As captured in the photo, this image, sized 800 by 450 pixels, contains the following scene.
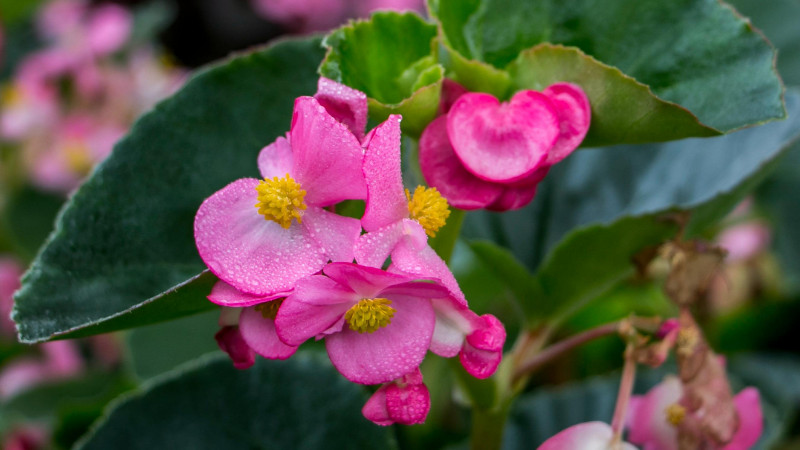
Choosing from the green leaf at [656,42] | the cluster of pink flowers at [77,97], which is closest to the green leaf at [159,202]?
the green leaf at [656,42]

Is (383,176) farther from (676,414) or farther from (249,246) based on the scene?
(676,414)

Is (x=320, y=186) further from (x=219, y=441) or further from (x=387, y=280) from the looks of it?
(x=219, y=441)

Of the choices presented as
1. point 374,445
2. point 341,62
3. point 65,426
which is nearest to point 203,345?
point 65,426

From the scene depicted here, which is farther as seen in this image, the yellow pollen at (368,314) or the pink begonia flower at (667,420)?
the pink begonia flower at (667,420)

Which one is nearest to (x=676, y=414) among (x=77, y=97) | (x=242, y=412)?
(x=242, y=412)

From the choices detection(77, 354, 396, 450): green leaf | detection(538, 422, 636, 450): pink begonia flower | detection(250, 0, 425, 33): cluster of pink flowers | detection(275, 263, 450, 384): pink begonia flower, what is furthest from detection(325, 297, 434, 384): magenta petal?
detection(250, 0, 425, 33): cluster of pink flowers

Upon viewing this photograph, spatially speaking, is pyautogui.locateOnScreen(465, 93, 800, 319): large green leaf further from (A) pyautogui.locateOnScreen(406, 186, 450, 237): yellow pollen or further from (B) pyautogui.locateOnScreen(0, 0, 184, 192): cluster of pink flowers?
(B) pyautogui.locateOnScreen(0, 0, 184, 192): cluster of pink flowers

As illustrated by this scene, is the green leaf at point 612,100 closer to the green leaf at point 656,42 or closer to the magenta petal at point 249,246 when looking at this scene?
the green leaf at point 656,42
